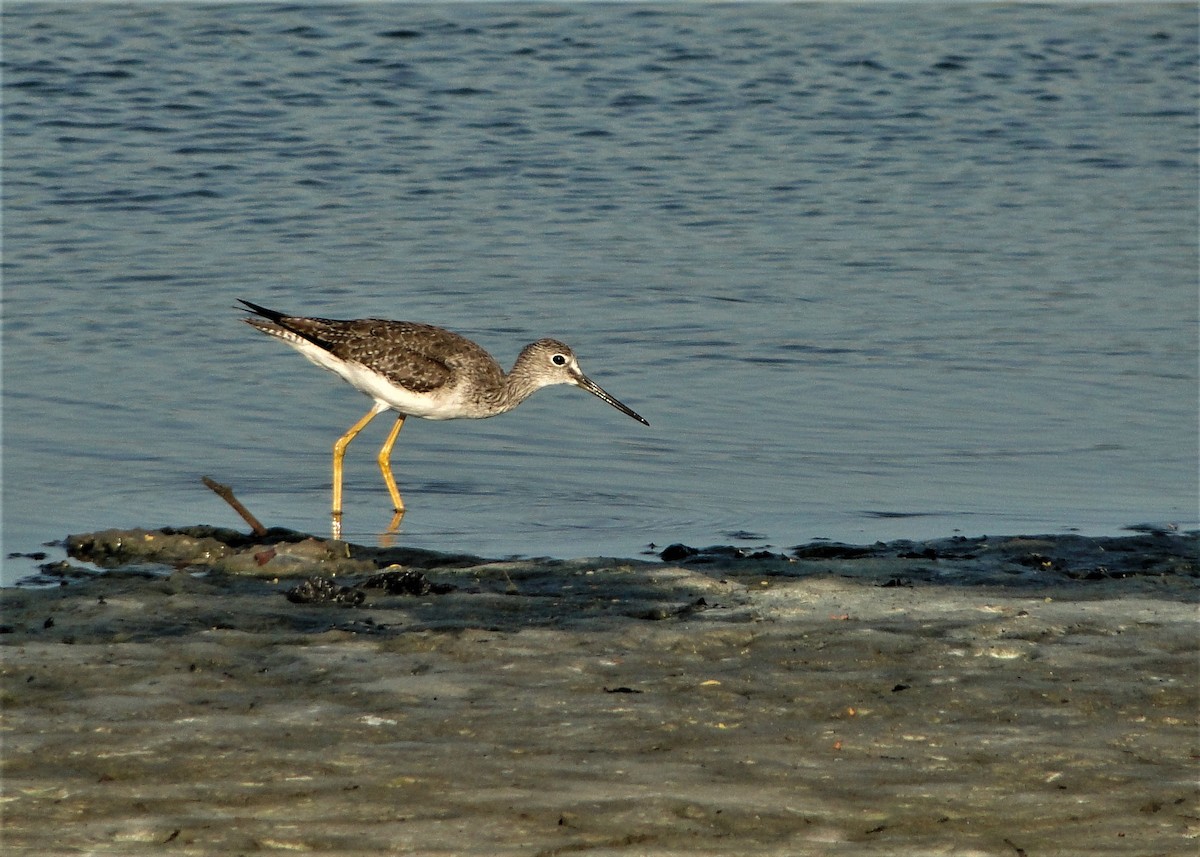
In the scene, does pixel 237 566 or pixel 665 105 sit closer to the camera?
pixel 237 566

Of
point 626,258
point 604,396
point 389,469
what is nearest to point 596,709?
point 389,469

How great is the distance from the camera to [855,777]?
17.1 ft

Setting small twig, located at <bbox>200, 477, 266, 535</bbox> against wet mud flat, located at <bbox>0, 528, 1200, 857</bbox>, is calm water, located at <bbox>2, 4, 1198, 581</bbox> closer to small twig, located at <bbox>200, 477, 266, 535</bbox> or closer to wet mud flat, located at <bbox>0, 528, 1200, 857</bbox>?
small twig, located at <bbox>200, 477, 266, 535</bbox>

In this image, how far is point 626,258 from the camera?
1545cm

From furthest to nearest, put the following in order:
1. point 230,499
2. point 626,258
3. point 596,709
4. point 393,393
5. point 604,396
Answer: point 626,258
point 604,396
point 393,393
point 230,499
point 596,709

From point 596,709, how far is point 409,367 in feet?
16.9

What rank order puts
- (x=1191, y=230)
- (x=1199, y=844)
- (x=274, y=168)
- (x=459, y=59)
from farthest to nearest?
(x=459, y=59)
(x=274, y=168)
(x=1191, y=230)
(x=1199, y=844)

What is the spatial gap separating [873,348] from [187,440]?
519 cm

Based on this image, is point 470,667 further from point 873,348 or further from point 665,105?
point 665,105

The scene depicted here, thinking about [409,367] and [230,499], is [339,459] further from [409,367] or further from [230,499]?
[230,499]

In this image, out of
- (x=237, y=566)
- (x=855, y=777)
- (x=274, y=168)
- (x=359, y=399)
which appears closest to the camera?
(x=855, y=777)

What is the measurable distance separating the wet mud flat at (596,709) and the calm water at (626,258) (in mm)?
1614

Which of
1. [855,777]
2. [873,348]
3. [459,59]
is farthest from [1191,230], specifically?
[855,777]

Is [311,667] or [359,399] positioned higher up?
[311,667]
